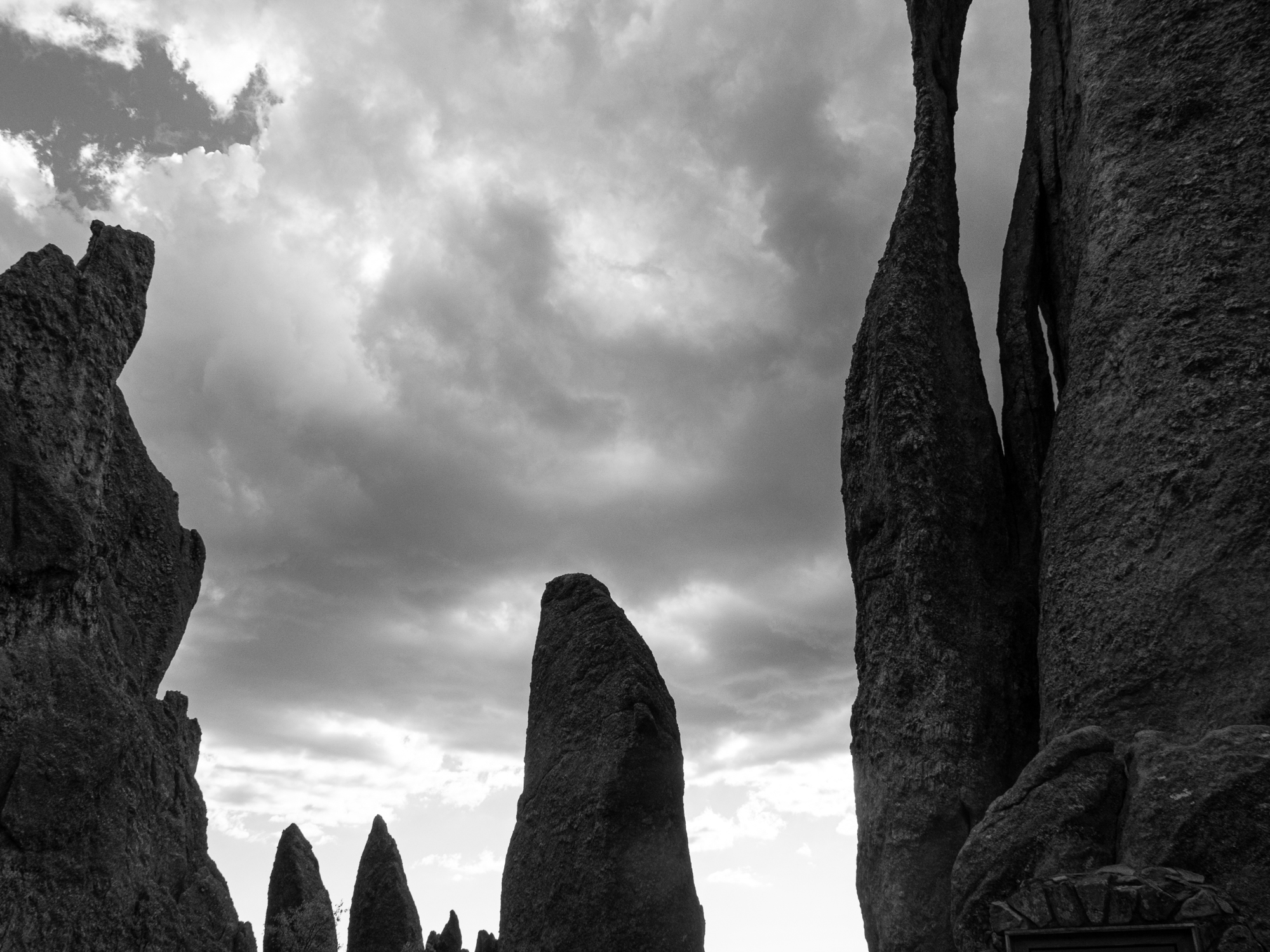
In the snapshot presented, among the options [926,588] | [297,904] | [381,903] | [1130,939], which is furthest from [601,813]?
[297,904]

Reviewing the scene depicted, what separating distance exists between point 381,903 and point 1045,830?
73.1ft

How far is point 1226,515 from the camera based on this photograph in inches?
389

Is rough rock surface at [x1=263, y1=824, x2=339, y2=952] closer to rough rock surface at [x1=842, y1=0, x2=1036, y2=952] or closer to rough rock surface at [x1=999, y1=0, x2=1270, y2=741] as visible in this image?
rough rock surface at [x1=842, y1=0, x2=1036, y2=952]

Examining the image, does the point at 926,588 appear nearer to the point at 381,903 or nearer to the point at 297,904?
the point at 381,903

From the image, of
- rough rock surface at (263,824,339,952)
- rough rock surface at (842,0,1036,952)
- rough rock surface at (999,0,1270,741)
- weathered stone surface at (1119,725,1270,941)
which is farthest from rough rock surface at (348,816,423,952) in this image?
weathered stone surface at (1119,725,1270,941)

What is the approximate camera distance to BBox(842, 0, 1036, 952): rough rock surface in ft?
35.7

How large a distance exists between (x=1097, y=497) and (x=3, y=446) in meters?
12.6

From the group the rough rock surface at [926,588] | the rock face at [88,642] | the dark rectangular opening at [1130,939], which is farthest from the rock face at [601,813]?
the dark rectangular opening at [1130,939]

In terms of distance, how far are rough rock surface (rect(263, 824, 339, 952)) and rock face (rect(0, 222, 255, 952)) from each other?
11.9m

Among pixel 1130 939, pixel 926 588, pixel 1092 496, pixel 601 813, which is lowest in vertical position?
pixel 1130 939

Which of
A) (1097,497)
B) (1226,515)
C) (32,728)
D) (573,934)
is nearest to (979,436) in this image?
(1097,497)

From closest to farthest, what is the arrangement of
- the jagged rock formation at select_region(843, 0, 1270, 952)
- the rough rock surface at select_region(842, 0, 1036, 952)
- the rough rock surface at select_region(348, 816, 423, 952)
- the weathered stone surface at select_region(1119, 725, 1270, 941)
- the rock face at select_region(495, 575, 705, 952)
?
the weathered stone surface at select_region(1119, 725, 1270, 941) → the jagged rock formation at select_region(843, 0, 1270, 952) → the rough rock surface at select_region(842, 0, 1036, 952) → the rock face at select_region(495, 575, 705, 952) → the rough rock surface at select_region(348, 816, 423, 952)

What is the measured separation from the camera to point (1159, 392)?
1077 cm

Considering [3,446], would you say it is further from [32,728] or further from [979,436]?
[979,436]
